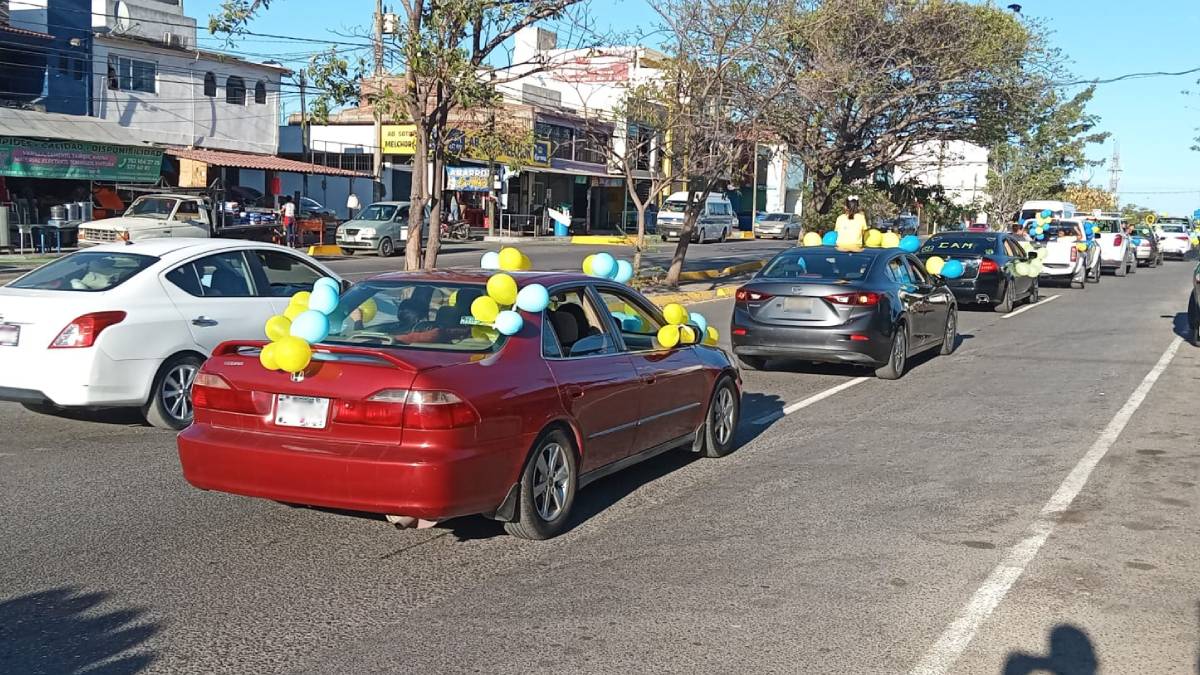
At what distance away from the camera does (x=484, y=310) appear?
609 centimetres

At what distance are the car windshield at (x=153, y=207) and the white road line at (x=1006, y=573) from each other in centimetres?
2150

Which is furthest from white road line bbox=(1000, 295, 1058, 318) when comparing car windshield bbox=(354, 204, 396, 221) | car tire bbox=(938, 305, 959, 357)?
car windshield bbox=(354, 204, 396, 221)

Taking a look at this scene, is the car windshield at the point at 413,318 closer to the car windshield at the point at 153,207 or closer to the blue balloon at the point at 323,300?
the blue balloon at the point at 323,300

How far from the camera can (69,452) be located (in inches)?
316

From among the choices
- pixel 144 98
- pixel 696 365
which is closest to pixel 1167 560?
pixel 696 365

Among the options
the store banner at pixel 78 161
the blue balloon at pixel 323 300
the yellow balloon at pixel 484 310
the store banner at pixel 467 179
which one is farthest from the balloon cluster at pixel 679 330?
the store banner at pixel 467 179

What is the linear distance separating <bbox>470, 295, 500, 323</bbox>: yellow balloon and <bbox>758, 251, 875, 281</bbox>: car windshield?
6.70m

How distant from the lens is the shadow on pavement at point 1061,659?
4.53m

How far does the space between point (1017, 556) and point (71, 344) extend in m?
6.46

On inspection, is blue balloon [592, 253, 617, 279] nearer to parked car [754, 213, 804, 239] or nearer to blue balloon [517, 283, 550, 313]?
blue balloon [517, 283, 550, 313]

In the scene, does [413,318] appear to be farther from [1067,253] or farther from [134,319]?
[1067,253]

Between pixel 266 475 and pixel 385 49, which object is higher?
pixel 385 49

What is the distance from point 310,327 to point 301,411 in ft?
1.65

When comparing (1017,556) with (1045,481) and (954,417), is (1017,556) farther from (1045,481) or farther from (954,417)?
(954,417)
